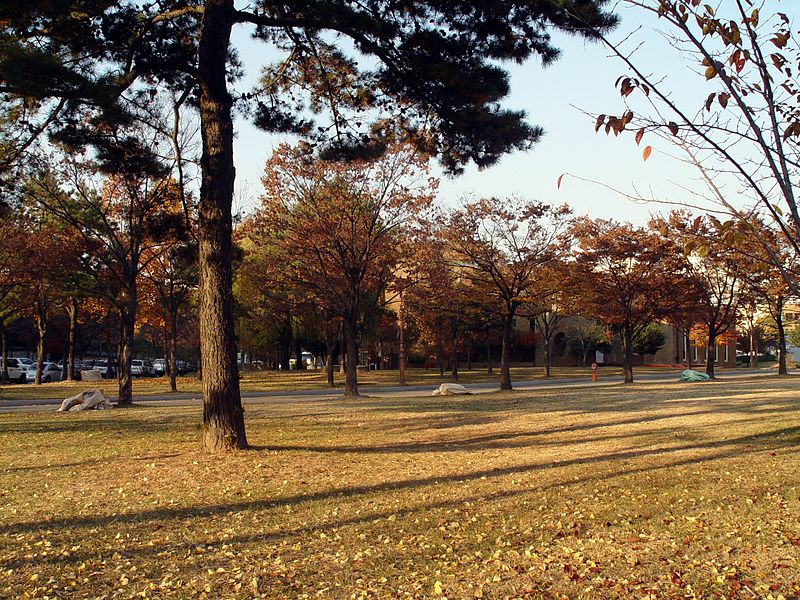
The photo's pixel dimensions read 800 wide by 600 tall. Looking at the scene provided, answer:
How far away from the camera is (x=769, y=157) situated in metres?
3.39

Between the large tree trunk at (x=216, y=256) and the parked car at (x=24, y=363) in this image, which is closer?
the large tree trunk at (x=216, y=256)

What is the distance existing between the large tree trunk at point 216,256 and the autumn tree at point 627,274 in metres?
20.5

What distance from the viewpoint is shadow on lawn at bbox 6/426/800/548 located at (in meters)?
6.30

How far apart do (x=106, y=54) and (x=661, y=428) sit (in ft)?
36.2

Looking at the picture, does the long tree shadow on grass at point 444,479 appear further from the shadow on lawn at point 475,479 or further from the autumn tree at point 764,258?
the autumn tree at point 764,258

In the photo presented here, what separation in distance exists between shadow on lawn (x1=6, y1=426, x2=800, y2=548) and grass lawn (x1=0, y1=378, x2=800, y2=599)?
38 mm

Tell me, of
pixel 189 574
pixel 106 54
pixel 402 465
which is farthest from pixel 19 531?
pixel 106 54

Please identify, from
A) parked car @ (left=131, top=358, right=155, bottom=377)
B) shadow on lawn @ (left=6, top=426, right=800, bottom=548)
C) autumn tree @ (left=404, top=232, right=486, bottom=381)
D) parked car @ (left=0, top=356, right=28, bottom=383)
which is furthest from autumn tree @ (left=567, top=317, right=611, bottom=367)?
shadow on lawn @ (left=6, top=426, right=800, bottom=548)

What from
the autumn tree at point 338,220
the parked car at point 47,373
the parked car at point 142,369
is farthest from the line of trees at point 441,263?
the parked car at point 142,369

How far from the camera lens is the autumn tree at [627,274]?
29.0m

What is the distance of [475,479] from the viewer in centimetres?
812

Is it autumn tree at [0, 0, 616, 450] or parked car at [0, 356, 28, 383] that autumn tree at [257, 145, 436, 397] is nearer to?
autumn tree at [0, 0, 616, 450]

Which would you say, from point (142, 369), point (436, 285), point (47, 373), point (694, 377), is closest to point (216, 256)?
point (436, 285)

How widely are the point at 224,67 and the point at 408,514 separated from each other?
22.8 ft
